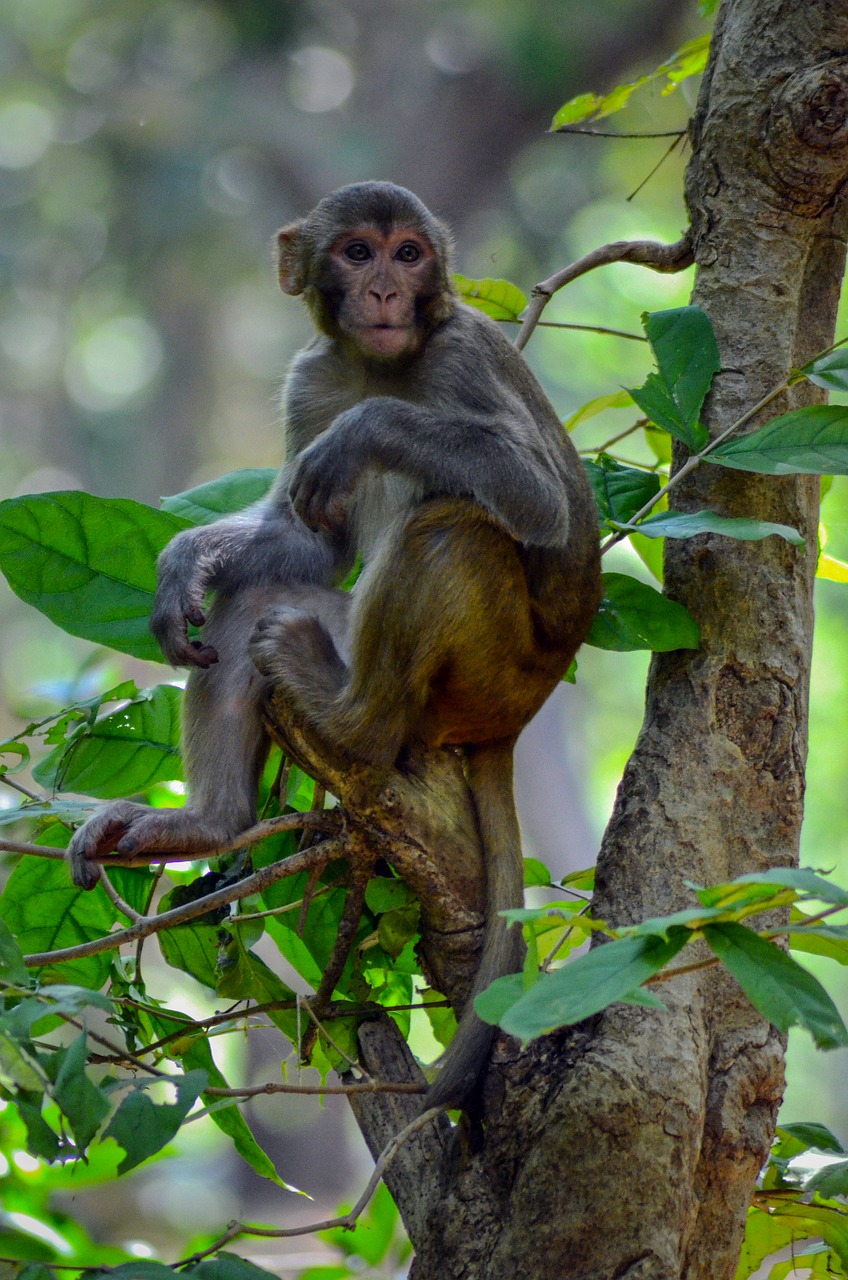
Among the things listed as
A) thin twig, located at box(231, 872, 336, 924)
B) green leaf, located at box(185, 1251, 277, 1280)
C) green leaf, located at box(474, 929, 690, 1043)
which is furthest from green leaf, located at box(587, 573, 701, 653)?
green leaf, located at box(185, 1251, 277, 1280)

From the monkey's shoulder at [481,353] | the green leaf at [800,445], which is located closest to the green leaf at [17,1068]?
the green leaf at [800,445]

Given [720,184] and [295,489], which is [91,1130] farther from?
[720,184]

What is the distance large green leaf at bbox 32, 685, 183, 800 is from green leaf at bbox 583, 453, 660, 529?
1.20 metres


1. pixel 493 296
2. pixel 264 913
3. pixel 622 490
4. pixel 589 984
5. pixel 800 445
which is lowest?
pixel 589 984

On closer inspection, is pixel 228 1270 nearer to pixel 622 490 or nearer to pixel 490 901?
pixel 490 901

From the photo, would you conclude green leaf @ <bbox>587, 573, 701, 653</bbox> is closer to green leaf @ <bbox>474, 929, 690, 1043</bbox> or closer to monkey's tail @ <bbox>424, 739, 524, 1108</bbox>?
monkey's tail @ <bbox>424, 739, 524, 1108</bbox>

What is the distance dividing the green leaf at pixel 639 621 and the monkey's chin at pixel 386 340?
30.7 inches

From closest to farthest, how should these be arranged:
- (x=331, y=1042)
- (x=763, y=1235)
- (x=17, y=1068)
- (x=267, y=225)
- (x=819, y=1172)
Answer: (x=17, y=1068)
(x=331, y=1042)
(x=819, y=1172)
(x=763, y=1235)
(x=267, y=225)

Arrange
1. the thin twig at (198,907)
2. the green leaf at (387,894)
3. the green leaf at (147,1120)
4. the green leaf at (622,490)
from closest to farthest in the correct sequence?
the green leaf at (147,1120) < the thin twig at (198,907) < the green leaf at (387,894) < the green leaf at (622,490)

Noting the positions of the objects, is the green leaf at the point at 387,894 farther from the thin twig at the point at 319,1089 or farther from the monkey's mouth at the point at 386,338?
the monkey's mouth at the point at 386,338

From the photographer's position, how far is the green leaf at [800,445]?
8.19ft

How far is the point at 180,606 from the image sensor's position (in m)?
3.03

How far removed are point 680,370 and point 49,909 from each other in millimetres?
1865

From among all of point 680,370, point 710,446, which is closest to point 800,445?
point 710,446
